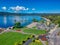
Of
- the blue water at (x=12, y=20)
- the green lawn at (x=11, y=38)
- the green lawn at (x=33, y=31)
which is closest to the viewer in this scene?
the green lawn at (x=11, y=38)

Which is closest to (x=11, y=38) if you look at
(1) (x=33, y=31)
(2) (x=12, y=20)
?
(2) (x=12, y=20)

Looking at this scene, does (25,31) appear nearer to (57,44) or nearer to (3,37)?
(3,37)

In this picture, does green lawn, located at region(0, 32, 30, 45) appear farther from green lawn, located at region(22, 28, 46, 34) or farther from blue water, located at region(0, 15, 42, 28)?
blue water, located at region(0, 15, 42, 28)

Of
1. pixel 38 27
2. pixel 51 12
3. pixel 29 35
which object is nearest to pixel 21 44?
pixel 29 35

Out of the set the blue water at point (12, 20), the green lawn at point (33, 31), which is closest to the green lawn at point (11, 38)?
the green lawn at point (33, 31)

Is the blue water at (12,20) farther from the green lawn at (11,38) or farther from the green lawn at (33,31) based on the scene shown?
the green lawn at (11,38)

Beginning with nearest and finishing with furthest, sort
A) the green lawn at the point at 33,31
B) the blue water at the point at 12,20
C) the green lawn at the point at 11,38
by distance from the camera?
the green lawn at the point at 11,38 < the blue water at the point at 12,20 < the green lawn at the point at 33,31

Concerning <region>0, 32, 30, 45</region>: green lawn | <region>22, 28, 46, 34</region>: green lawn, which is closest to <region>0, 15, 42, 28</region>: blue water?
<region>22, 28, 46, 34</region>: green lawn

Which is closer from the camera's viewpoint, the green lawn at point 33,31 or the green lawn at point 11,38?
the green lawn at point 11,38

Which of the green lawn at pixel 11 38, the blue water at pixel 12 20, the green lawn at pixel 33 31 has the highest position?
the blue water at pixel 12 20
